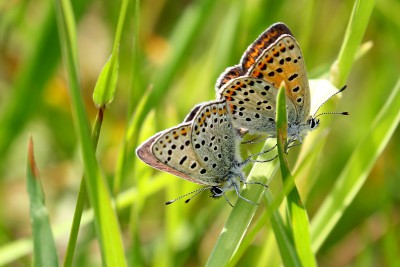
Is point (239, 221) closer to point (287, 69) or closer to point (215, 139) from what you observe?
point (215, 139)

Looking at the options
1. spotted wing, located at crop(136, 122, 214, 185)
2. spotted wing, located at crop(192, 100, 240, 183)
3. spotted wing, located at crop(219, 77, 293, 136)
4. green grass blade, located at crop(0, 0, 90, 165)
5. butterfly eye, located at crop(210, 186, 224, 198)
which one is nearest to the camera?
spotted wing, located at crop(136, 122, 214, 185)

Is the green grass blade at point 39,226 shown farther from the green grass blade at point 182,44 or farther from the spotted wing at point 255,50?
the green grass blade at point 182,44

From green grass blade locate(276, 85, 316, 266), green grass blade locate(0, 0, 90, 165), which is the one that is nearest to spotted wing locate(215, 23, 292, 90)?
green grass blade locate(276, 85, 316, 266)

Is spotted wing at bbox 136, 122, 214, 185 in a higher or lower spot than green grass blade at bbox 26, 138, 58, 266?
higher

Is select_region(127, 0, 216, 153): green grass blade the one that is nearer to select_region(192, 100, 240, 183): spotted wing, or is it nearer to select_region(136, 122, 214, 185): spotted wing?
select_region(192, 100, 240, 183): spotted wing

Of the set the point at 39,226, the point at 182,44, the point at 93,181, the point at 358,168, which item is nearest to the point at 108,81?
the point at 93,181

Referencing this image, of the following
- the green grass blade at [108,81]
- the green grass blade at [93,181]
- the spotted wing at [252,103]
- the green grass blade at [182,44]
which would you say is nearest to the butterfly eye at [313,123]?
the spotted wing at [252,103]
